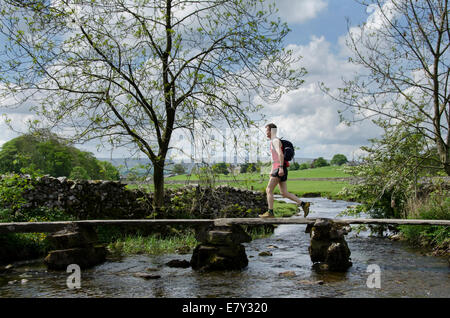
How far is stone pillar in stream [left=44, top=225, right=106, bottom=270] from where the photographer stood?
9773mm

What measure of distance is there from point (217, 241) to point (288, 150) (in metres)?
2.91

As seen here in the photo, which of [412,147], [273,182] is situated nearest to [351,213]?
[412,147]

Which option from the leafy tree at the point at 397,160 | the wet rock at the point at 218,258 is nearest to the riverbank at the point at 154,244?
the wet rock at the point at 218,258

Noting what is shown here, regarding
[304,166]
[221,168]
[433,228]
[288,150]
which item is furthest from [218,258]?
[304,166]

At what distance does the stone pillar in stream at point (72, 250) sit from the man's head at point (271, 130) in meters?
5.55

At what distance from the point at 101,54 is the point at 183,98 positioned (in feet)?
9.46

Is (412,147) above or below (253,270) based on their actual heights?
above

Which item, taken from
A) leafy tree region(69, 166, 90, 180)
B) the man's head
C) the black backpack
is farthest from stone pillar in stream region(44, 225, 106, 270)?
leafy tree region(69, 166, 90, 180)

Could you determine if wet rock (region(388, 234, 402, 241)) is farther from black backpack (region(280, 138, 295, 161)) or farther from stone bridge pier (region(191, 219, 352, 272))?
black backpack (region(280, 138, 295, 161))

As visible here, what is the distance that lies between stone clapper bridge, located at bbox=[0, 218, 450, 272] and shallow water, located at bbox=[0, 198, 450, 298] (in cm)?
35
